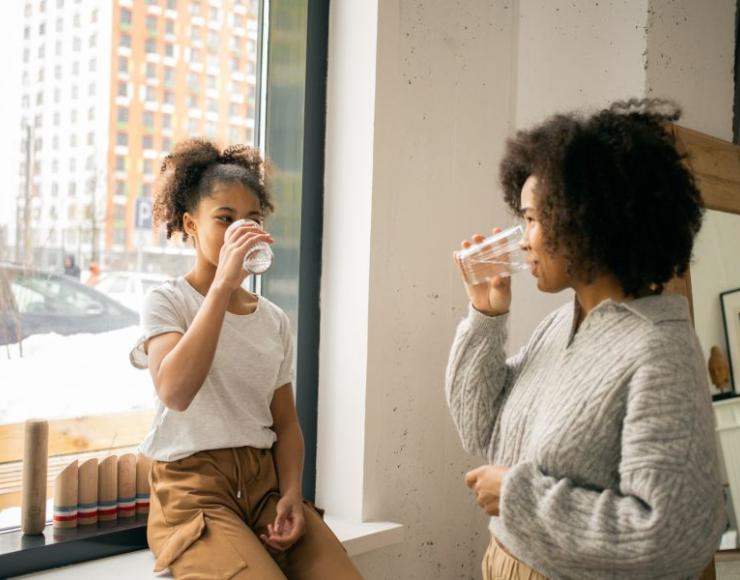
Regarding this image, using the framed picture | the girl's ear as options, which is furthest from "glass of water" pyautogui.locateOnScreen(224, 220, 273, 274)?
the framed picture

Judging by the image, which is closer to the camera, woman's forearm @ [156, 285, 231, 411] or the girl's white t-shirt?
woman's forearm @ [156, 285, 231, 411]

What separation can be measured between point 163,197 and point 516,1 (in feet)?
4.06

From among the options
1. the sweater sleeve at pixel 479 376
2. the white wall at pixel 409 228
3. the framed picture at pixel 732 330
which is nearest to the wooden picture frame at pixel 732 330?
the framed picture at pixel 732 330

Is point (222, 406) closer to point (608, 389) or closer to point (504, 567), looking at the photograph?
point (504, 567)

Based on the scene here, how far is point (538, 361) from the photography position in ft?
4.47

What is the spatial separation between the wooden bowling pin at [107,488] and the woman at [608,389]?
0.81m

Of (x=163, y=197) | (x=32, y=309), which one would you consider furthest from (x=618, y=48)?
(x=32, y=309)

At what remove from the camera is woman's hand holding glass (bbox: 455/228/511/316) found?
1423mm

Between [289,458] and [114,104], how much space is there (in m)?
0.86

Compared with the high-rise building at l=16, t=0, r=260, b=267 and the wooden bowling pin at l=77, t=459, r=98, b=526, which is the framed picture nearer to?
the high-rise building at l=16, t=0, r=260, b=267

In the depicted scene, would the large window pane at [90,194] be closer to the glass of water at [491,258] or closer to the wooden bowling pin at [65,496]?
the wooden bowling pin at [65,496]

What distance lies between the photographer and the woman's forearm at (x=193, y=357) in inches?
52.0

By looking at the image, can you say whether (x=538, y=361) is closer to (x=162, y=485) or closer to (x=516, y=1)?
(x=162, y=485)

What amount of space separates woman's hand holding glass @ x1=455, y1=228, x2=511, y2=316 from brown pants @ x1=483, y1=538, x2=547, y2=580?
0.41m
